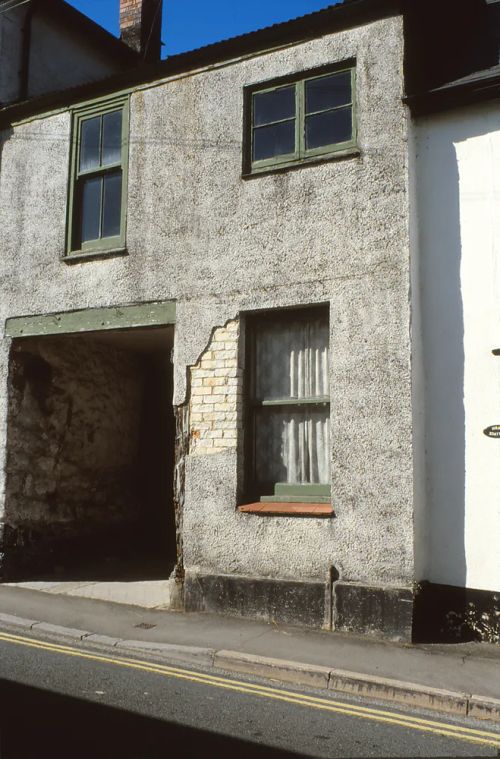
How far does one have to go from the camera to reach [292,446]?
762 centimetres

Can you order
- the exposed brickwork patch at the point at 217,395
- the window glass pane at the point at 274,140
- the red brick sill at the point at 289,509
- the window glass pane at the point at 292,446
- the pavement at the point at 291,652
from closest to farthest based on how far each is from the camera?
1. the pavement at the point at 291,652
2. the red brick sill at the point at 289,509
3. the window glass pane at the point at 292,446
4. the exposed brickwork patch at the point at 217,395
5. the window glass pane at the point at 274,140

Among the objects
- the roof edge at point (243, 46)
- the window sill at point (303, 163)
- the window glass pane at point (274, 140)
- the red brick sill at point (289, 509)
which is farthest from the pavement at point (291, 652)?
the roof edge at point (243, 46)

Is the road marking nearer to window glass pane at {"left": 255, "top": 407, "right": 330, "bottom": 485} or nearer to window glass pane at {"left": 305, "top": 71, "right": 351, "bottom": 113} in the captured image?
window glass pane at {"left": 255, "top": 407, "right": 330, "bottom": 485}

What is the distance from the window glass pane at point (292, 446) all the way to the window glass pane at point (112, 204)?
128 inches

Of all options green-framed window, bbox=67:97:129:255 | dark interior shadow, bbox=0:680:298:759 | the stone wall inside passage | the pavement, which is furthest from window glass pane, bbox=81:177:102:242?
dark interior shadow, bbox=0:680:298:759

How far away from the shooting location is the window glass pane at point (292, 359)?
24.8 ft

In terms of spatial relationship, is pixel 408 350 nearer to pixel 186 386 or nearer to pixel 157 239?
pixel 186 386

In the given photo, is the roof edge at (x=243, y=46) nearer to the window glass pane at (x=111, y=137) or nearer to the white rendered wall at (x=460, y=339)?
the window glass pane at (x=111, y=137)

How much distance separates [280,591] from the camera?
7082mm

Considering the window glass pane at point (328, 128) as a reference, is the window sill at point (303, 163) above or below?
below

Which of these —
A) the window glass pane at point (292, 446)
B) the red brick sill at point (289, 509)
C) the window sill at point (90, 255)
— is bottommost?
the red brick sill at point (289, 509)

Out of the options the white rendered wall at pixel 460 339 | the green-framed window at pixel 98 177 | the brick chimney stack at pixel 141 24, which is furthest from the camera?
the brick chimney stack at pixel 141 24

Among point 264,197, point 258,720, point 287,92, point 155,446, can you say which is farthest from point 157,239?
point 258,720

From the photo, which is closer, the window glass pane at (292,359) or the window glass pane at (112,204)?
the window glass pane at (292,359)
